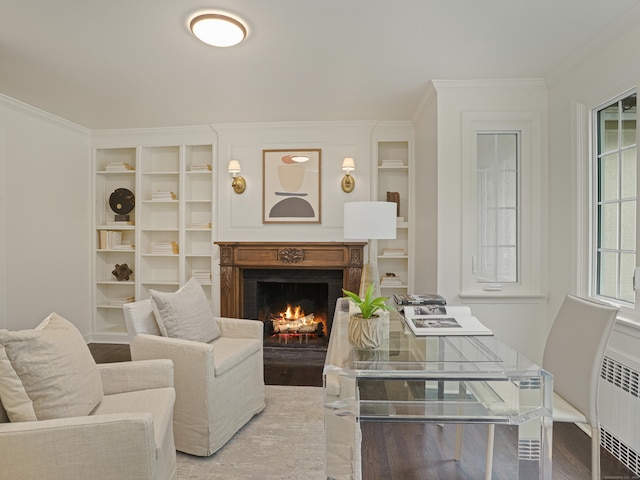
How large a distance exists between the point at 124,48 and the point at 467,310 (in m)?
2.65

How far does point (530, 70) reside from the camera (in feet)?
9.10

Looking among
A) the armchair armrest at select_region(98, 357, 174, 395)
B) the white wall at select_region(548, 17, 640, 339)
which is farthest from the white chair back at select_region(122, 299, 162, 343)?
the white wall at select_region(548, 17, 640, 339)

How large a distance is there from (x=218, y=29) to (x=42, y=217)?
2.95 metres

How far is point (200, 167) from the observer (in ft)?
14.4

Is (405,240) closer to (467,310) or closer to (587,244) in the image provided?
(587,244)

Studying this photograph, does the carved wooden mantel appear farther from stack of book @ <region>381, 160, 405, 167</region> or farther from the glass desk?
the glass desk

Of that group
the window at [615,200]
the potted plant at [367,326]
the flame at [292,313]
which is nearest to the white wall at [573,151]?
the window at [615,200]

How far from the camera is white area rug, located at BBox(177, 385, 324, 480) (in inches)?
75.9

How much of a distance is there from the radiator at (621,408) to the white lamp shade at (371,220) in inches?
59.0

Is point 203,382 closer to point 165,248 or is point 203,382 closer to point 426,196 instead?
point 426,196

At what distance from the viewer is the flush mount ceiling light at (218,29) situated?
206cm

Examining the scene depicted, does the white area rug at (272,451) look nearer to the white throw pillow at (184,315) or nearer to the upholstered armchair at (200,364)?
the upholstered armchair at (200,364)

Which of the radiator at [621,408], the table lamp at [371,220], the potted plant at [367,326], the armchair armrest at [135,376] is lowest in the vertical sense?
the radiator at [621,408]

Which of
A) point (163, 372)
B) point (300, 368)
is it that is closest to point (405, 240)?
point (300, 368)
